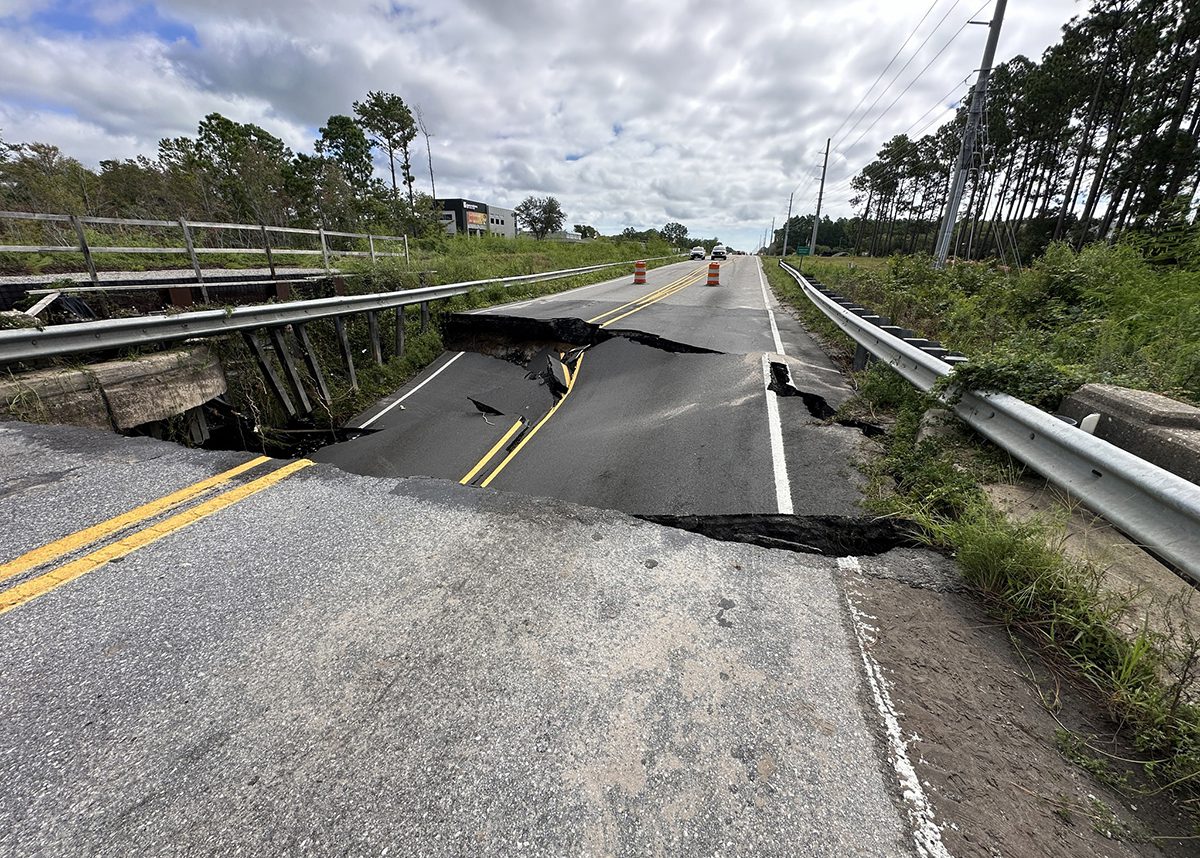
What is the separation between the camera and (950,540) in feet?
9.17

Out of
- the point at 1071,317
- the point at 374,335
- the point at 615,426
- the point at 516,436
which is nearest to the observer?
the point at 615,426

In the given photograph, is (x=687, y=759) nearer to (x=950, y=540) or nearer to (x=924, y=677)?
(x=924, y=677)

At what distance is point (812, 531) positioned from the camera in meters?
3.26

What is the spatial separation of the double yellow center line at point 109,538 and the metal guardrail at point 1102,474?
4.71 metres

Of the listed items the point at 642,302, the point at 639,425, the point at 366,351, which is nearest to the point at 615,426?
the point at 639,425

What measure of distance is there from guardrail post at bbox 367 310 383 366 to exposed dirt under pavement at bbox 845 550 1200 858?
892 centimetres

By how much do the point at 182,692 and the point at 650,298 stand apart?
15.2 m

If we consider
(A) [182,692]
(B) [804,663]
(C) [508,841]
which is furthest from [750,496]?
(A) [182,692]

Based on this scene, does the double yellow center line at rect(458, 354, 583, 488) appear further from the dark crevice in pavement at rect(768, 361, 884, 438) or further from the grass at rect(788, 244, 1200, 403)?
the grass at rect(788, 244, 1200, 403)

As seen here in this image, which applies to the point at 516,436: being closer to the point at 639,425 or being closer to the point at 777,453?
the point at 639,425

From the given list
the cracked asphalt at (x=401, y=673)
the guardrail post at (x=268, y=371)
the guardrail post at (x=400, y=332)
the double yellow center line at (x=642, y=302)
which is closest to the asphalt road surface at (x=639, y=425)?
the double yellow center line at (x=642, y=302)

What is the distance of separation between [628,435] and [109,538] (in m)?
4.38

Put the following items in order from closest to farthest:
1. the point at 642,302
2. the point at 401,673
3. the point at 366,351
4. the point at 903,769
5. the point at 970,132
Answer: the point at 903,769, the point at 401,673, the point at 366,351, the point at 970,132, the point at 642,302

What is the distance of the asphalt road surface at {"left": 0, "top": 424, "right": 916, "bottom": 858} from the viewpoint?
139 centimetres
